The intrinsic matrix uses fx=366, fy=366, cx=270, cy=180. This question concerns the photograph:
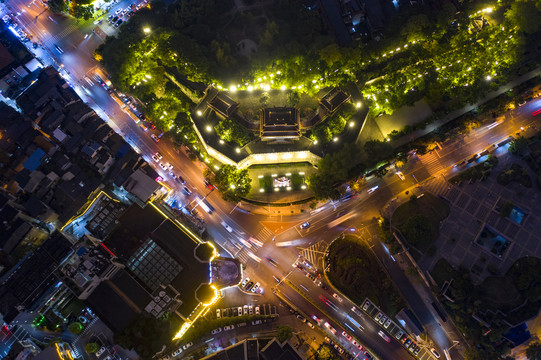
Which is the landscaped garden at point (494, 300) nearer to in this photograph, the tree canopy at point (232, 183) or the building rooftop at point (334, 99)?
the building rooftop at point (334, 99)

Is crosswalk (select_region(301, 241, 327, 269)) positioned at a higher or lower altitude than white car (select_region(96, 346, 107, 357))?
higher

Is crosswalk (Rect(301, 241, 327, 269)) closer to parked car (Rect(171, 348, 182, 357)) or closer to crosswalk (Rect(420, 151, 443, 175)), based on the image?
crosswalk (Rect(420, 151, 443, 175))

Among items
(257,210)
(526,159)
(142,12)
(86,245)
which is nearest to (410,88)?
(526,159)

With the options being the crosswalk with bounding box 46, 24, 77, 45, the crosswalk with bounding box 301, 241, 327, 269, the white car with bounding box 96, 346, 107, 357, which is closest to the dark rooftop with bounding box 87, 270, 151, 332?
the white car with bounding box 96, 346, 107, 357

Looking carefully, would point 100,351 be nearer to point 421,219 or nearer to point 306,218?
point 306,218

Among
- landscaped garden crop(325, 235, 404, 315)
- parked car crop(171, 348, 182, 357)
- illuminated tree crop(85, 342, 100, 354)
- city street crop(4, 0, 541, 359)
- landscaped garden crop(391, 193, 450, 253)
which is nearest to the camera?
illuminated tree crop(85, 342, 100, 354)

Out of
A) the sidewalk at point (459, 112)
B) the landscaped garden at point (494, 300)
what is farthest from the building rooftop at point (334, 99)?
the landscaped garden at point (494, 300)
